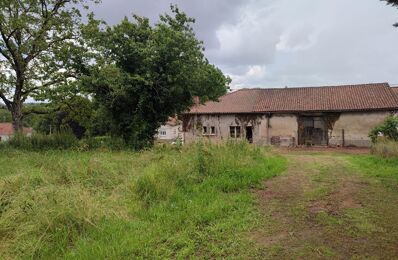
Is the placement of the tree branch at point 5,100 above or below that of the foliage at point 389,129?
above

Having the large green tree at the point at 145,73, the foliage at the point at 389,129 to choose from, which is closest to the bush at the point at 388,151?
the foliage at the point at 389,129

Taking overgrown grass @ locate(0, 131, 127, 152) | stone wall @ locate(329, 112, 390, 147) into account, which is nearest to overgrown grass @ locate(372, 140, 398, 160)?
stone wall @ locate(329, 112, 390, 147)

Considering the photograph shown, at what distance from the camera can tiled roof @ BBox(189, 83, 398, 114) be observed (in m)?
25.2

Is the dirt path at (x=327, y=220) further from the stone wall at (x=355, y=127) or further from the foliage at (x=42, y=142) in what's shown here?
the stone wall at (x=355, y=127)

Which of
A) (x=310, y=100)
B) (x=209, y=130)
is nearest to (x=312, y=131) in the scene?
(x=310, y=100)

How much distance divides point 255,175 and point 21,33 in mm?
16577

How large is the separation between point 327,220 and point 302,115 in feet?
74.2

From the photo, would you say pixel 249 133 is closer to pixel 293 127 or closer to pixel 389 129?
pixel 293 127

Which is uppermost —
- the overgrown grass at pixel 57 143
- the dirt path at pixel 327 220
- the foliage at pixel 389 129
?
the foliage at pixel 389 129

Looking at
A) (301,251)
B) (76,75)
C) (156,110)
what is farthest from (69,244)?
(76,75)

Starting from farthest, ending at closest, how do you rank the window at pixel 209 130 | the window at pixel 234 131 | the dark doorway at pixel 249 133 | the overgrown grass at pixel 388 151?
1. the window at pixel 209 130
2. the window at pixel 234 131
3. the dark doorway at pixel 249 133
4. the overgrown grass at pixel 388 151

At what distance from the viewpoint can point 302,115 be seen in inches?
1050

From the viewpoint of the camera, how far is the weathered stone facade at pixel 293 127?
25016 millimetres

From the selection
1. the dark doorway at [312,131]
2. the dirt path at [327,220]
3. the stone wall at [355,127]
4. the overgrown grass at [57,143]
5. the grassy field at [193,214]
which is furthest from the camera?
the dark doorway at [312,131]
